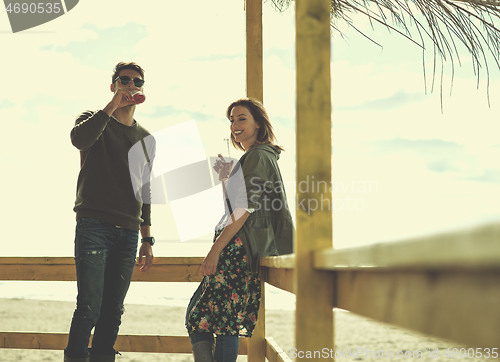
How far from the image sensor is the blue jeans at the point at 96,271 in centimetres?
214

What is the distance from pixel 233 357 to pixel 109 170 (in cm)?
91

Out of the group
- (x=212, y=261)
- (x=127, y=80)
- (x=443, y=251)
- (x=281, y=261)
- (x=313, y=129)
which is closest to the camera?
(x=443, y=251)

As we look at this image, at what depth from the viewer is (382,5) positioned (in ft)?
7.29

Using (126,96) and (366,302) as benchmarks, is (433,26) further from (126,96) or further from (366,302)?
(366,302)

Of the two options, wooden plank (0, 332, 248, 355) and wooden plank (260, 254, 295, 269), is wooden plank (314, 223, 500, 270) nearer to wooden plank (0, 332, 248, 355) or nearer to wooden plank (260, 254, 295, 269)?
wooden plank (260, 254, 295, 269)

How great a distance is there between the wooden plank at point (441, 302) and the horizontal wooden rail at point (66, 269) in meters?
2.24

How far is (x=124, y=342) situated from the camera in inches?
121

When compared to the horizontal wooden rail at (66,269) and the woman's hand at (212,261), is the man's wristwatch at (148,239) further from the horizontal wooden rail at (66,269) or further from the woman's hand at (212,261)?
the woman's hand at (212,261)

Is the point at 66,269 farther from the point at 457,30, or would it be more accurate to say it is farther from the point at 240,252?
the point at 457,30

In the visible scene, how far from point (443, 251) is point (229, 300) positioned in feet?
5.30

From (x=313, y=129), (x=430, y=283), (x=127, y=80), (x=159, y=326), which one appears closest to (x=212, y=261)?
(x=127, y=80)

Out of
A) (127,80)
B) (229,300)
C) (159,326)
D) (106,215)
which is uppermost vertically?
(127,80)

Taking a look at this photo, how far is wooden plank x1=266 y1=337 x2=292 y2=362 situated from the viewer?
2.25m

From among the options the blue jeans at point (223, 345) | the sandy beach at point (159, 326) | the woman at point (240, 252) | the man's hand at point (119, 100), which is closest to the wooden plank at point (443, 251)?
the woman at point (240, 252)
